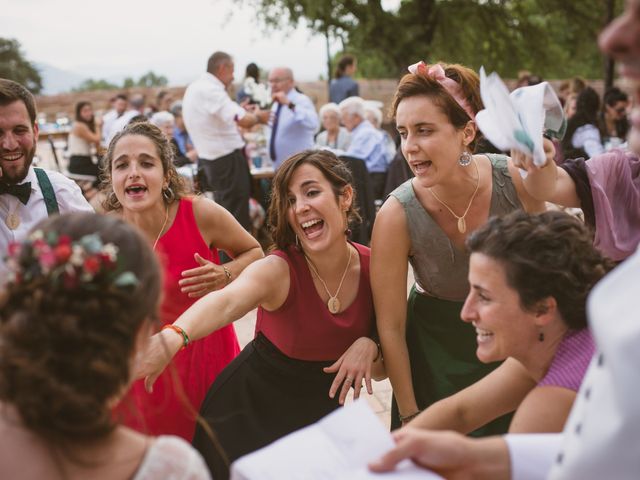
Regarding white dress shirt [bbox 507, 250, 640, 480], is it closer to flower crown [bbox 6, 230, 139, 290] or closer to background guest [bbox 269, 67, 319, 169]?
flower crown [bbox 6, 230, 139, 290]

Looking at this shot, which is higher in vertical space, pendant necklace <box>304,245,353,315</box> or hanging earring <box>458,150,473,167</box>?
hanging earring <box>458,150,473,167</box>

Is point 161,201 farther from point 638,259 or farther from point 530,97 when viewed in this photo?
point 638,259

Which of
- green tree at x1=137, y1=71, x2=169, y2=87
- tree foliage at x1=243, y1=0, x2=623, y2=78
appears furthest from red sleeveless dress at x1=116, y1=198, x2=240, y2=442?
green tree at x1=137, y1=71, x2=169, y2=87

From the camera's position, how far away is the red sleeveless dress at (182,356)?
8.92ft

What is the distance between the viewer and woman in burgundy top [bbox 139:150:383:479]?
2.38 meters

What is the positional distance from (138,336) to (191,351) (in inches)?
66.0

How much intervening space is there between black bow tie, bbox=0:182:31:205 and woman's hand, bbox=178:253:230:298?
2.23 ft

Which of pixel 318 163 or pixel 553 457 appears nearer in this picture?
pixel 553 457

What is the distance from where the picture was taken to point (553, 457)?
1.34 metres

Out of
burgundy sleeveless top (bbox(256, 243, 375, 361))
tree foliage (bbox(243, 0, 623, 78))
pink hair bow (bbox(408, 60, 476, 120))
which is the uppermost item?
tree foliage (bbox(243, 0, 623, 78))

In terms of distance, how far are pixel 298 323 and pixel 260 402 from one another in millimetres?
312

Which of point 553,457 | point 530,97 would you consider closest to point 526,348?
point 553,457

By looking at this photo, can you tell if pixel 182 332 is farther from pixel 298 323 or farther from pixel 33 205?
pixel 33 205

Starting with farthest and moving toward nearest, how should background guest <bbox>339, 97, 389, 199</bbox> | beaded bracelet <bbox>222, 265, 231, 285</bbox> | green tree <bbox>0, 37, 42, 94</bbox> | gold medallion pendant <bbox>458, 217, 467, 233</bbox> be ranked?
green tree <bbox>0, 37, 42, 94</bbox>, background guest <bbox>339, 97, 389, 199</bbox>, beaded bracelet <bbox>222, 265, 231, 285</bbox>, gold medallion pendant <bbox>458, 217, 467, 233</bbox>
